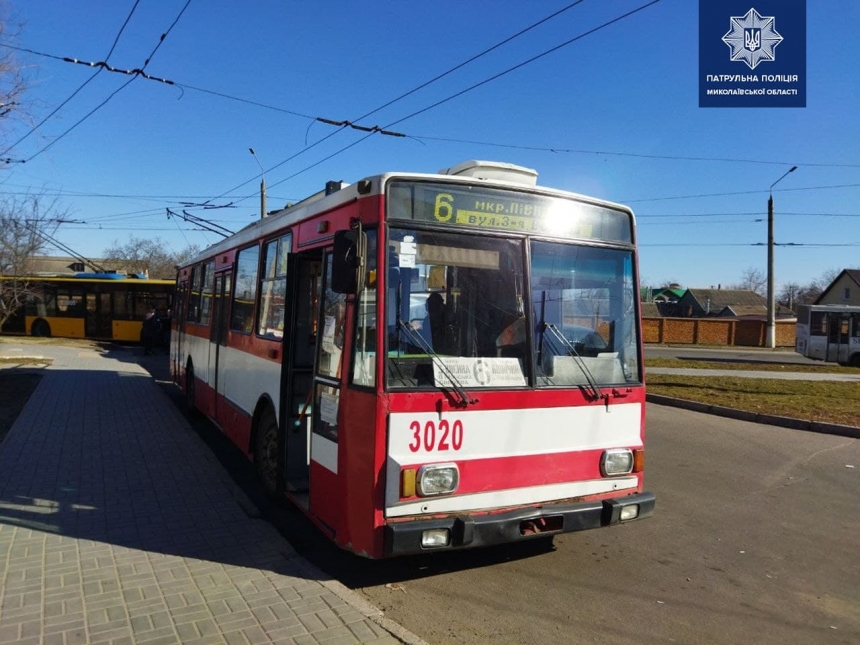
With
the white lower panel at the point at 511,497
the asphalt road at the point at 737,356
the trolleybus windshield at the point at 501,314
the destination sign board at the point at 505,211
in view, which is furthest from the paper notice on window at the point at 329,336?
the asphalt road at the point at 737,356

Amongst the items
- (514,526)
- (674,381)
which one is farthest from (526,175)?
(674,381)

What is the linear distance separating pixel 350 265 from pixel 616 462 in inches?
98.6

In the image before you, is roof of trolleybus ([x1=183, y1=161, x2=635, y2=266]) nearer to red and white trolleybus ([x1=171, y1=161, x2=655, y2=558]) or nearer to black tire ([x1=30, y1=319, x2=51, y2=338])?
red and white trolleybus ([x1=171, y1=161, x2=655, y2=558])

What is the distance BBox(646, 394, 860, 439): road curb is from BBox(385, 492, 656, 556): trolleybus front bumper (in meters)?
8.05

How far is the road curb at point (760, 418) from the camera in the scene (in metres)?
10.9

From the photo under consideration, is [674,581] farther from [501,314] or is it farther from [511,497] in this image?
[501,314]

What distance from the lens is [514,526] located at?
4.25m

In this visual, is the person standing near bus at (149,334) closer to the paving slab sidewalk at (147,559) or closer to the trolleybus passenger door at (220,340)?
the paving slab sidewalk at (147,559)

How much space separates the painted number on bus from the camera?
411 centimetres

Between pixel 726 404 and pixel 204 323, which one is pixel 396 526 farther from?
pixel 726 404

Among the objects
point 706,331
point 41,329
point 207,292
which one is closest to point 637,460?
point 207,292

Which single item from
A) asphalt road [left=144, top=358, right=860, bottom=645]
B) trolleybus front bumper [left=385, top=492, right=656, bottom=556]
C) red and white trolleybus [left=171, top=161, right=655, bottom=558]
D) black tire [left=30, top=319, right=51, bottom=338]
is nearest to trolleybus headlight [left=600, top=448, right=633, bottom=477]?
red and white trolleybus [left=171, top=161, right=655, bottom=558]

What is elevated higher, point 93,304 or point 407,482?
point 93,304

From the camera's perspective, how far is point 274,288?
21.0 ft
